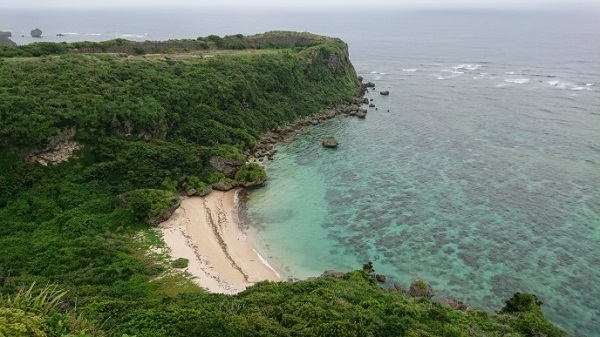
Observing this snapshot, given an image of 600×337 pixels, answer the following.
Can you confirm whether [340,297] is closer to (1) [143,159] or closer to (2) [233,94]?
(1) [143,159]

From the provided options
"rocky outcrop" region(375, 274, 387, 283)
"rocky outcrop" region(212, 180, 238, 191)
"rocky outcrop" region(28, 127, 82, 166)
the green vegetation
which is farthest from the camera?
the green vegetation

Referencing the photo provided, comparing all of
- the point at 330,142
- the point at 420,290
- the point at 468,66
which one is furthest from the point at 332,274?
the point at 468,66

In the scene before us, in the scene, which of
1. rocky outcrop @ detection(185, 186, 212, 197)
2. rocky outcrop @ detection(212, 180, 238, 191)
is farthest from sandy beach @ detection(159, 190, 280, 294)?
rocky outcrop @ detection(212, 180, 238, 191)

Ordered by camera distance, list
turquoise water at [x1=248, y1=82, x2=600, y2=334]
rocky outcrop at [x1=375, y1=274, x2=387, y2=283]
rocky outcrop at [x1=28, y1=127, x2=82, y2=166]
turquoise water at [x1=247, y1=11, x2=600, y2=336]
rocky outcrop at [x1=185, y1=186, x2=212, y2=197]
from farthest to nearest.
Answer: rocky outcrop at [x1=185, y1=186, x2=212, y2=197]
rocky outcrop at [x1=28, y1=127, x2=82, y2=166]
turquoise water at [x1=247, y1=11, x2=600, y2=336]
turquoise water at [x1=248, y1=82, x2=600, y2=334]
rocky outcrop at [x1=375, y1=274, x2=387, y2=283]

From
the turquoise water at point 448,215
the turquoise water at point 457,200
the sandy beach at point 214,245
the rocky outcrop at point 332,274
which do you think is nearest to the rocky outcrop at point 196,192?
the sandy beach at point 214,245

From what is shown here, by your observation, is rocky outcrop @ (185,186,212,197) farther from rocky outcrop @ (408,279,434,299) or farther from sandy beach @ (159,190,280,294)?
rocky outcrop @ (408,279,434,299)

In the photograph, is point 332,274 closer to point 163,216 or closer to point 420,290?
point 420,290

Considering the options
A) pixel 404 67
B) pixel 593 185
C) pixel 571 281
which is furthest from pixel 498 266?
pixel 404 67
